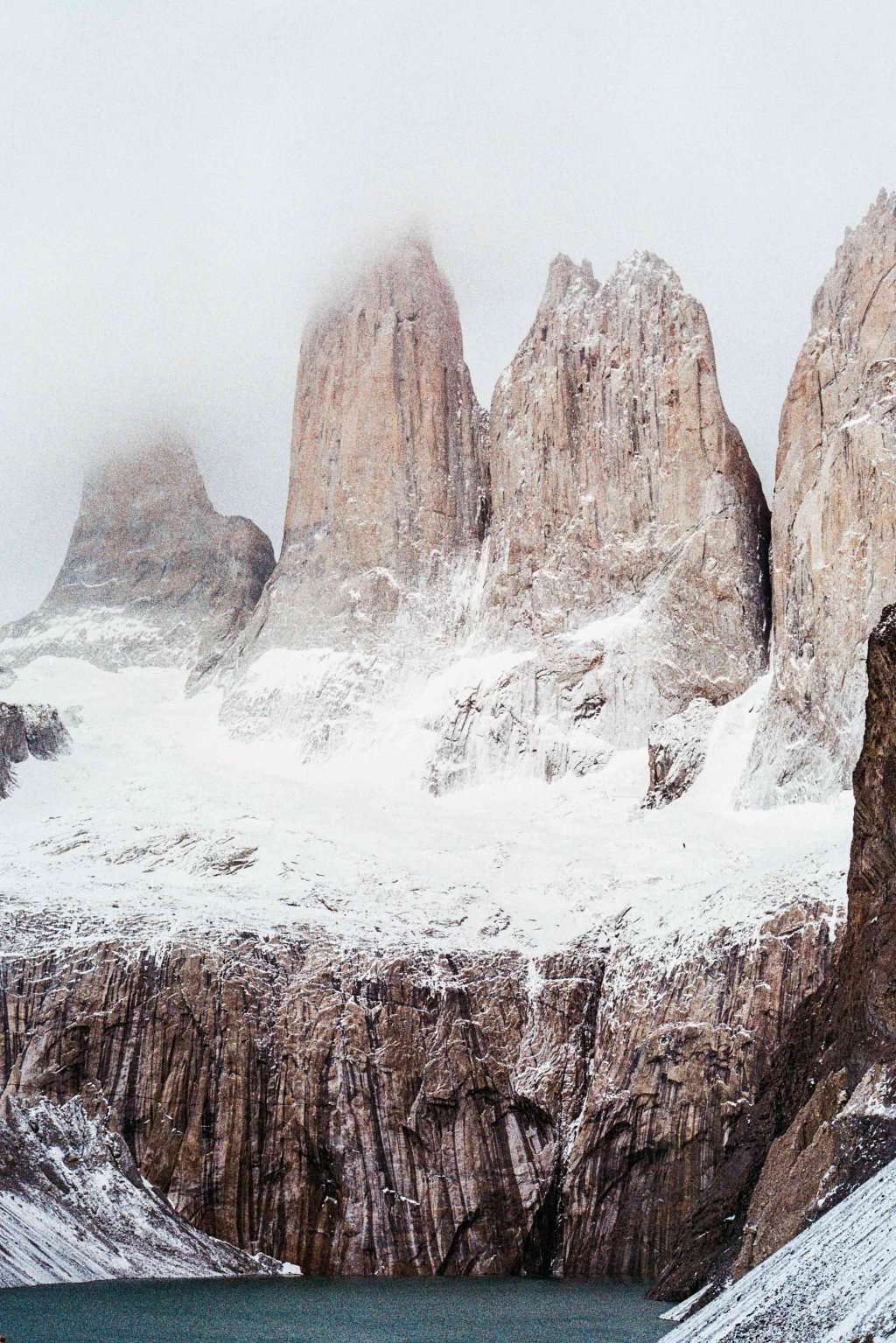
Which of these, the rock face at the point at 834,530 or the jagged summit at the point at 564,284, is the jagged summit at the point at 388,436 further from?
the rock face at the point at 834,530

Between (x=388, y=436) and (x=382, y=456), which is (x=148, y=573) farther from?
(x=388, y=436)

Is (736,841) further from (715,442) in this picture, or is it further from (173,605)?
(173,605)

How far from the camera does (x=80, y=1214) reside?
62156 millimetres

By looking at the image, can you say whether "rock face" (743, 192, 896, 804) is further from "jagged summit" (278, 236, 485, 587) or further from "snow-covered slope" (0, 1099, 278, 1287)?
"snow-covered slope" (0, 1099, 278, 1287)

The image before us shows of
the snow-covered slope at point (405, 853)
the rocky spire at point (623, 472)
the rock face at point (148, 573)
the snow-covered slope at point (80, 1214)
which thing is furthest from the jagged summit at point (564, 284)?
the snow-covered slope at point (80, 1214)

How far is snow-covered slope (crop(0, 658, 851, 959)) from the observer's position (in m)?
75.9

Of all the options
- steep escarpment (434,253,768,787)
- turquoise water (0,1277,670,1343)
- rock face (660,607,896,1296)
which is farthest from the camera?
steep escarpment (434,253,768,787)

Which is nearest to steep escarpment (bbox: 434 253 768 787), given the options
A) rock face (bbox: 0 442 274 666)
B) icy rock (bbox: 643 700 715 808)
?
icy rock (bbox: 643 700 715 808)

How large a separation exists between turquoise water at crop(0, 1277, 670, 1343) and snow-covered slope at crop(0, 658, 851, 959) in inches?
750

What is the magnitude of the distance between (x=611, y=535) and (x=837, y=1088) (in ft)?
270

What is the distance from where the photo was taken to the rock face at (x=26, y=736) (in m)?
107

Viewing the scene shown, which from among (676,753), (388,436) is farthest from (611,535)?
(676,753)

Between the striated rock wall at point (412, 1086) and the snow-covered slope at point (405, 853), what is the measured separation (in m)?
2.92

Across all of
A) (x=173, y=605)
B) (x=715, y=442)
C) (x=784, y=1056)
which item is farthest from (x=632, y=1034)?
(x=173, y=605)
